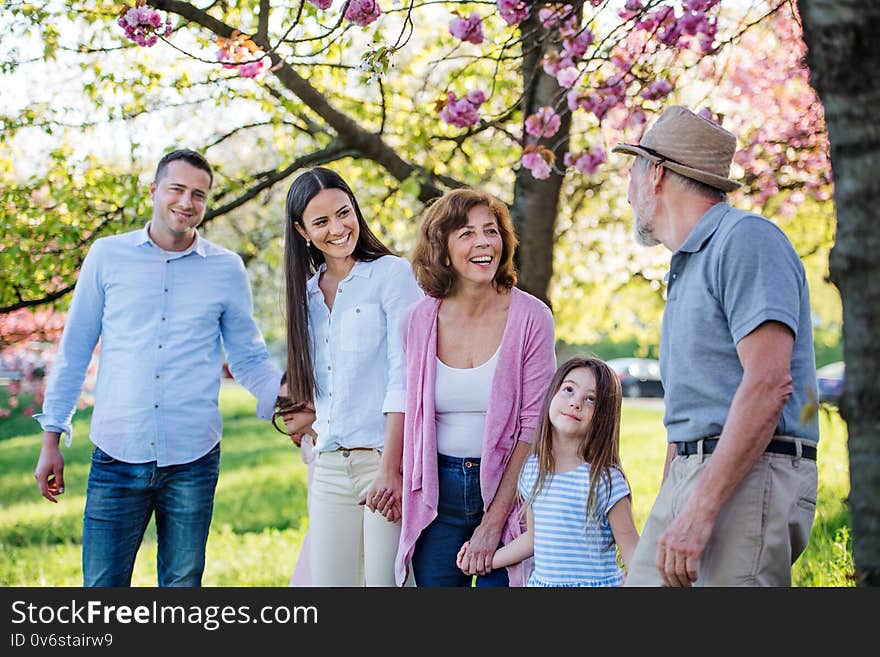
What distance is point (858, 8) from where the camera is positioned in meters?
2.25

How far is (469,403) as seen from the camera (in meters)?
3.50

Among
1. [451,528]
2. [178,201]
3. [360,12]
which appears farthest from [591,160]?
[451,528]

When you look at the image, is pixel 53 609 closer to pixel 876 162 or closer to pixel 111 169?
pixel 876 162

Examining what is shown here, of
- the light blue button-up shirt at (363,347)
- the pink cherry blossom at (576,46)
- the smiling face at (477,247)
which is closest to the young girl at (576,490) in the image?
the smiling face at (477,247)

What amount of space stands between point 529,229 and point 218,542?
478 centimetres

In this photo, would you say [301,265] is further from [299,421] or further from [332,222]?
[299,421]

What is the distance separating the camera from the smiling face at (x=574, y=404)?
339cm

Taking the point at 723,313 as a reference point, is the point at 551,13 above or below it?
above

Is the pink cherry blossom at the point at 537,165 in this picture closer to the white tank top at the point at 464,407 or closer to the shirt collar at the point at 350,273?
the shirt collar at the point at 350,273

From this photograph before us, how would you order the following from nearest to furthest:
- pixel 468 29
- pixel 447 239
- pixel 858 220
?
pixel 858 220 → pixel 447 239 → pixel 468 29

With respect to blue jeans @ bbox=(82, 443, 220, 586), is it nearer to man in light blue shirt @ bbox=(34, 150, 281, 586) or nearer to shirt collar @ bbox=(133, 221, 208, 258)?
man in light blue shirt @ bbox=(34, 150, 281, 586)

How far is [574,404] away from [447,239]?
0.67 metres

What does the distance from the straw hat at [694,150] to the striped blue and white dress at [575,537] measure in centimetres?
101

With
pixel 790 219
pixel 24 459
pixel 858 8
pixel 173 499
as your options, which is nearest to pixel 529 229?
pixel 173 499
